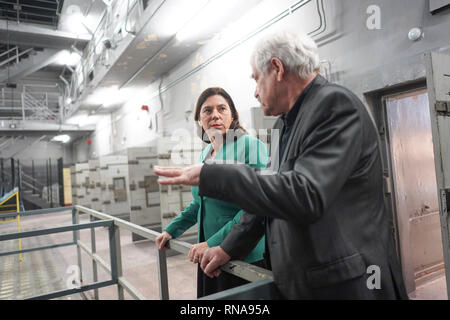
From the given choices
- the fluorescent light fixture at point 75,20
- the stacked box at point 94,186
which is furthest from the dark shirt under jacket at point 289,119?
the stacked box at point 94,186

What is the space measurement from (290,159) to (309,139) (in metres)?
0.10

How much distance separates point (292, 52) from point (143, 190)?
5796 millimetres

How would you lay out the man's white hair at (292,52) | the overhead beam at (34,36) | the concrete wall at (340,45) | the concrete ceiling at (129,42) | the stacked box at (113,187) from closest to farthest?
the man's white hair at (292,52) → the concrete wall at (340,45) → the concrete ceiling at (129,42) → the stacked box at (113,187) → the overhead beam at (34,36)

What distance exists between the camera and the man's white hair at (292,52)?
3.00 feet

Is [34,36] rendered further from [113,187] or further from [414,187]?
[414,187]

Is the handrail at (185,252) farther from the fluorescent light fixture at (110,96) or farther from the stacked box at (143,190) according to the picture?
the fluorescent light fixture at (110,96)

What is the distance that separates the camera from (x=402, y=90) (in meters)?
2.66

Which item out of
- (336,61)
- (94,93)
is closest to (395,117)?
(336,61)

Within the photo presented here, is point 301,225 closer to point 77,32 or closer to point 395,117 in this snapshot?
point 395,117

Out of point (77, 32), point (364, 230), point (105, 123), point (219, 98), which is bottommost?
point (364, 230)

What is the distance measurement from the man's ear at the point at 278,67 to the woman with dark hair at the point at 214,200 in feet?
2.01

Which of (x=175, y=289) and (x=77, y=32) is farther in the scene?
(x=77, y=32)

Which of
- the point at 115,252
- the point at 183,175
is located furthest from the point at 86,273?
the point at 183,175

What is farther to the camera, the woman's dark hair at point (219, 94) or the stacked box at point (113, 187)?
the stacked box at point (113, 187)
